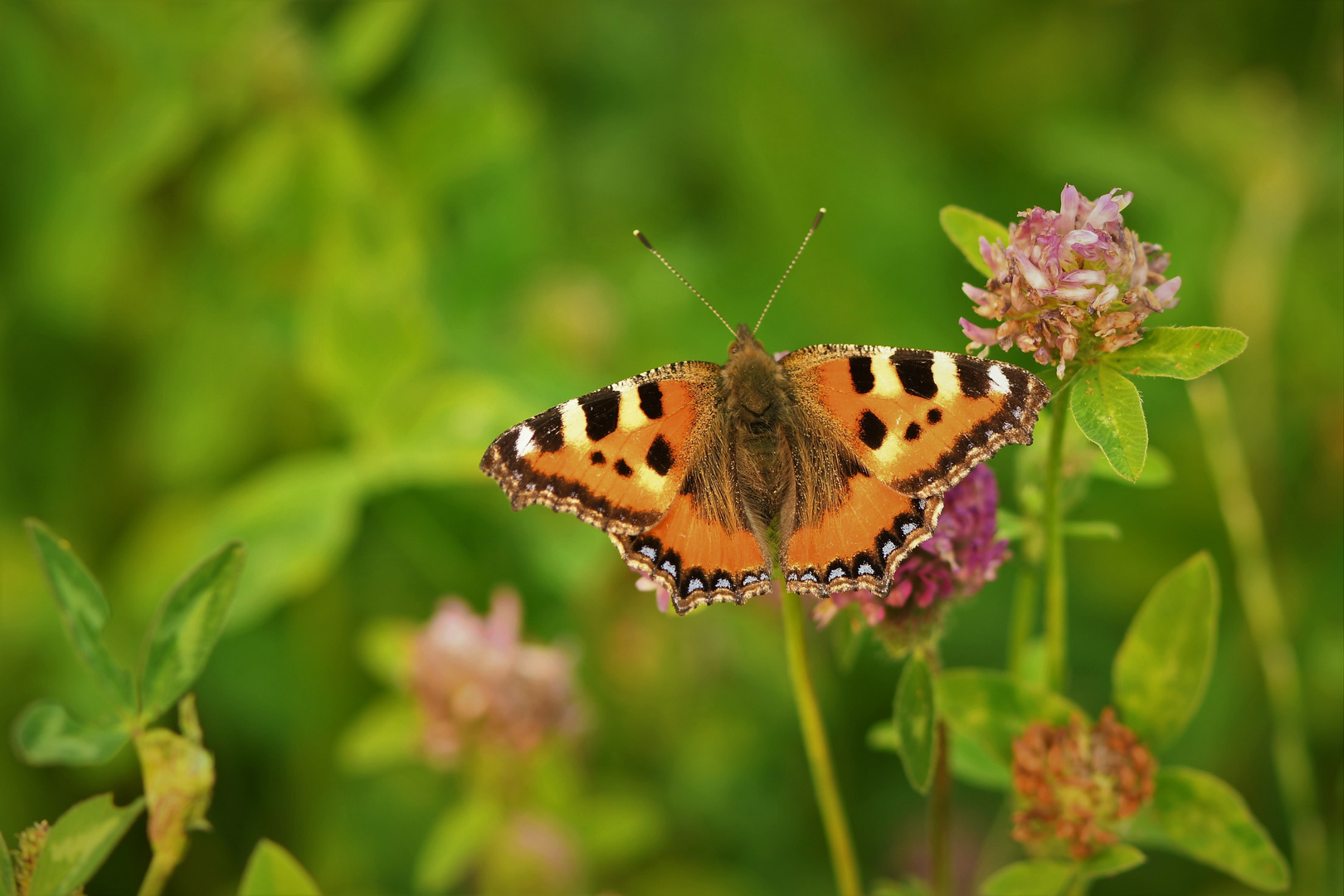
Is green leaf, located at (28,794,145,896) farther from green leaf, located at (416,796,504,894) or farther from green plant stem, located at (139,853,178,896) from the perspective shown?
green leaf, located at (416,796,504,894)

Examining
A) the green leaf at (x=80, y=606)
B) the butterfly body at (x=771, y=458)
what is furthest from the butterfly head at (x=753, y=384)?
the green leaf at (x=80, y=606)

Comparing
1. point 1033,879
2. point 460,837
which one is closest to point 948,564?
point 1033,879

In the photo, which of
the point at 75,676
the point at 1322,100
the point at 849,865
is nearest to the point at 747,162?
the point at 1322,100

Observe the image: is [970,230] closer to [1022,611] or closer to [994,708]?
[1022,611]

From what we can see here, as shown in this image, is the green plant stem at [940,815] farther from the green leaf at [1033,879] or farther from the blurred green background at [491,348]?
the blurred green background at [491,348]

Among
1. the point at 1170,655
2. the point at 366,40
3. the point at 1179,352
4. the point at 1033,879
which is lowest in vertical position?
the point at 1033,879
